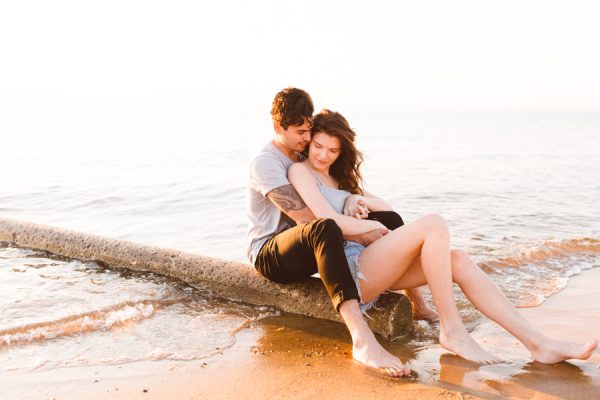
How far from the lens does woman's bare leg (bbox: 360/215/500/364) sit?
4184 millimetres

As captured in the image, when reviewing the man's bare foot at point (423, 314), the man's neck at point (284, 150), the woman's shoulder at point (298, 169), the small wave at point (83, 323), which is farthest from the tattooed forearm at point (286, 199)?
the small wave at point (83, 323)

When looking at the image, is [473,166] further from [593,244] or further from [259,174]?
[259,174]

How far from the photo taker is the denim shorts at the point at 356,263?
4.41 metres

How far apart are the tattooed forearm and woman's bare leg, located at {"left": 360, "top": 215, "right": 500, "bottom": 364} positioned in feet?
2.22

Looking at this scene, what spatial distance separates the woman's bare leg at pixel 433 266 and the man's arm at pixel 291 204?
0.58 metres

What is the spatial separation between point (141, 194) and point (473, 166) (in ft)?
38.7

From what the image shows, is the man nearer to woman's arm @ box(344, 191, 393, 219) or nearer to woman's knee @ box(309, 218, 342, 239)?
woman's knee @ box(309, 218, 342, 239)

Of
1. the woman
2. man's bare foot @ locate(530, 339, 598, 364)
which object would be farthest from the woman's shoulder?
man's bare foot @ locate(530, 339, 598, 364)

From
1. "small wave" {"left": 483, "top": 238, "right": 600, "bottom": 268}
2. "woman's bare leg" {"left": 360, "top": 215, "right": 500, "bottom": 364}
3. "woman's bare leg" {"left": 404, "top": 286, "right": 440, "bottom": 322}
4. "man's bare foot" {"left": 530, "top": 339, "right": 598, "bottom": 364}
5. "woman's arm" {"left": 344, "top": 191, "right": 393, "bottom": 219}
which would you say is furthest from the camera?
"small wave" {"left": 483, "top": 238, "right": 600, "bottom": 268}

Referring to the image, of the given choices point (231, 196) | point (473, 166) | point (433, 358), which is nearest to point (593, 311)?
point (433, 358)

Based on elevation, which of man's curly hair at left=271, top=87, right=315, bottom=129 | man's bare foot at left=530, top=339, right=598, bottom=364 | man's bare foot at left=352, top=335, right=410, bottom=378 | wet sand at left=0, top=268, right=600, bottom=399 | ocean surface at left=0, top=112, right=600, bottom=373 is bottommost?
ocean surface at left=0, top=112, right=600, bottom=373

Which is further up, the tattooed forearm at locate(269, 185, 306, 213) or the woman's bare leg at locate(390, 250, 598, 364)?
the tattooed forearm at locate(269, 185, 306, 213)

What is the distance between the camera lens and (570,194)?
1413 cm

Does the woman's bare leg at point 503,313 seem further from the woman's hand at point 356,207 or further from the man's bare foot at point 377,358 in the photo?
the man's bare foot at point 377,358
